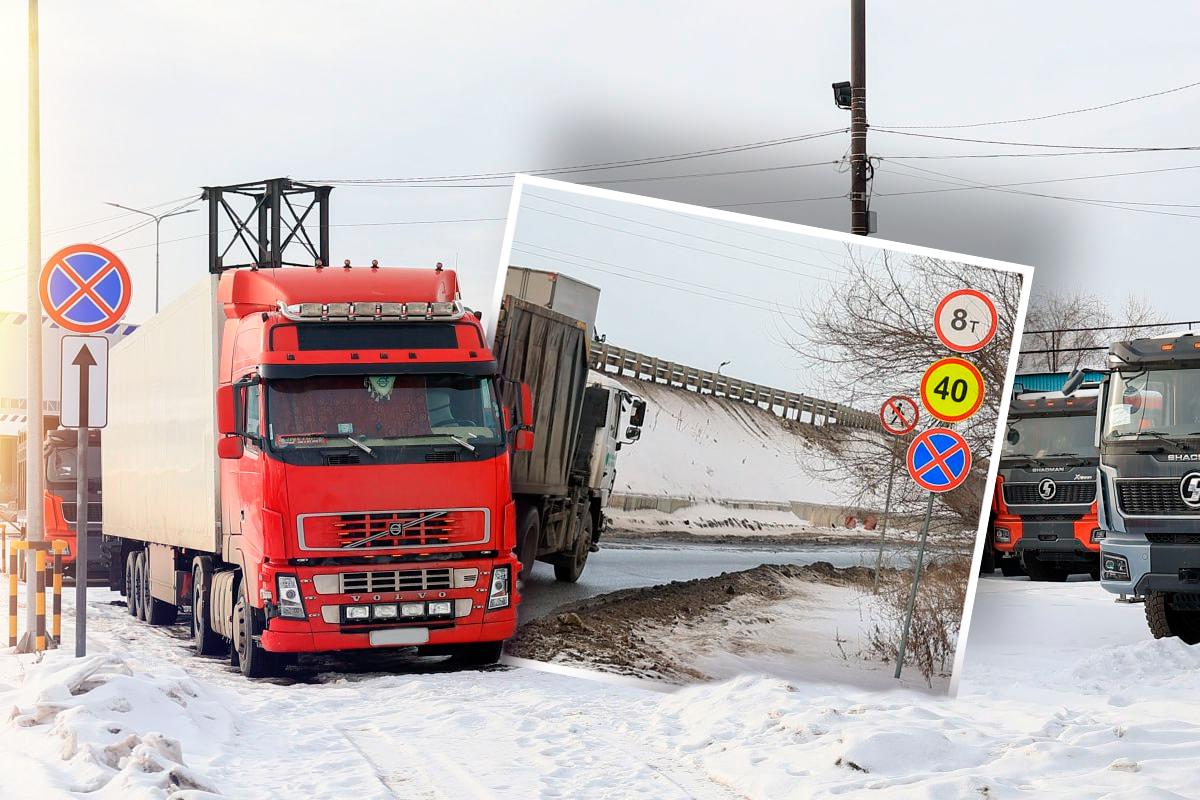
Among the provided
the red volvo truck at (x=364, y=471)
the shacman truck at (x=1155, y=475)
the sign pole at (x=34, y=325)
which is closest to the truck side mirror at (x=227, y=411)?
the red volvo truck at (x=364, y=471)

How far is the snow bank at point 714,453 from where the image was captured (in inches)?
415

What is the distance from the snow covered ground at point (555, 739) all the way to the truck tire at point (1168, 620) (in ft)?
14.5

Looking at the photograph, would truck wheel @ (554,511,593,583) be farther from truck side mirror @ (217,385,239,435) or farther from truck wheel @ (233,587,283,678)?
truck side mirror @ (217,385,239,435)

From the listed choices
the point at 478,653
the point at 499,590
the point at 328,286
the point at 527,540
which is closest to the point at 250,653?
the point at 478,653

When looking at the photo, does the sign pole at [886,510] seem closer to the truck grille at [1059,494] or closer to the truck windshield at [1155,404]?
the truck windshield at [1155,404]

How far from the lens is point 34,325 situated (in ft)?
63.4

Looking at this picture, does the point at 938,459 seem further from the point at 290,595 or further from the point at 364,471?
the point at 290,595

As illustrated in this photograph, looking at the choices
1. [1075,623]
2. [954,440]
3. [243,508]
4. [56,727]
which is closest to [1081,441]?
[1075,623]

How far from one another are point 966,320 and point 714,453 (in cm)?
203

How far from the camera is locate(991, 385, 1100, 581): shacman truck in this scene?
80.0 ft

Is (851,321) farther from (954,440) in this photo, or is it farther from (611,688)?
(611,688)

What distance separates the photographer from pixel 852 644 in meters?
10.8

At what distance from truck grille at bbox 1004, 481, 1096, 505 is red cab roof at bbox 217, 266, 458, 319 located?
14784 mm

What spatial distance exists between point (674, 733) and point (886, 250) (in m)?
3.67
